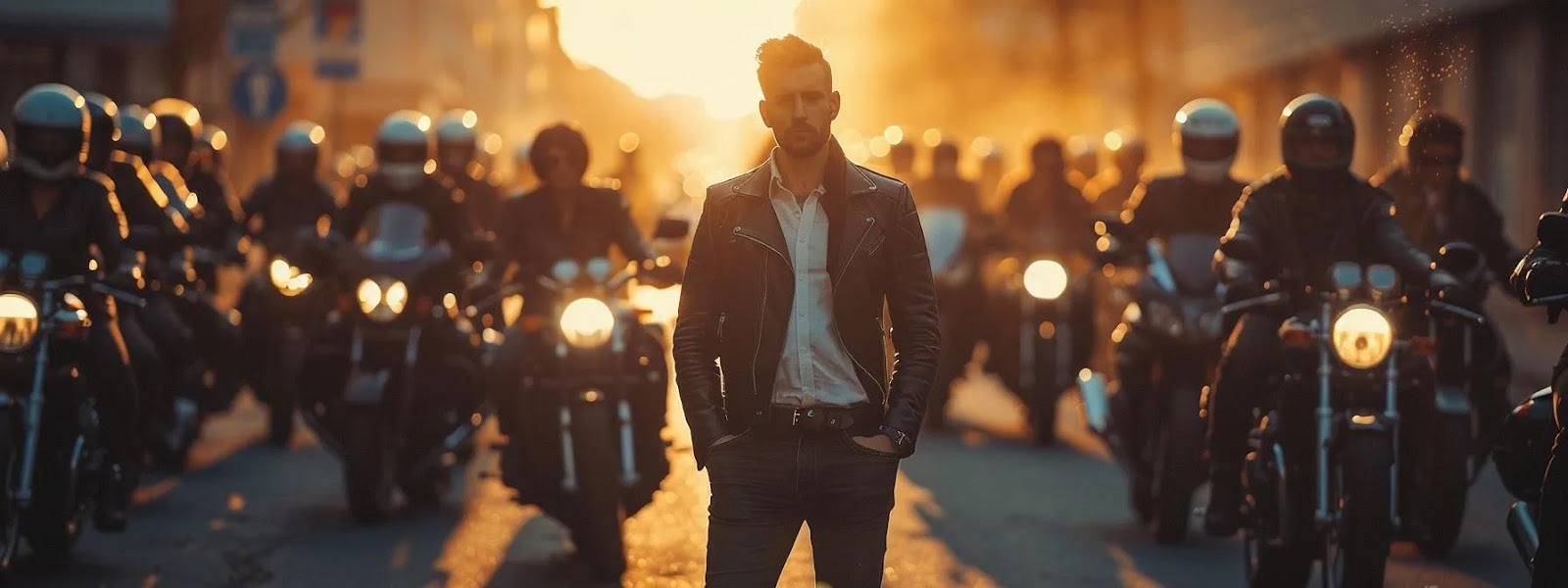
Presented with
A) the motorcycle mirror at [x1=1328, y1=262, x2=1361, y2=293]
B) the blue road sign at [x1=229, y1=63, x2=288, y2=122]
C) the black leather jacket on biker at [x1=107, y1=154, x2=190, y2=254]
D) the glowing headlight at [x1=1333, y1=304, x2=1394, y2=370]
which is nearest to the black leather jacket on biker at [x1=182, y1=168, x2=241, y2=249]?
the black leather jacket on biker at [x1=107, y1=154, x2=190, y2=254]

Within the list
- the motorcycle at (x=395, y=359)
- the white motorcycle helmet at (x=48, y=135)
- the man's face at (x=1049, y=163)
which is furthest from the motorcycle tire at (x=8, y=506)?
the man's face at (x=1049, y=163)

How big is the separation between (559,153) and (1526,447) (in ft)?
15.1

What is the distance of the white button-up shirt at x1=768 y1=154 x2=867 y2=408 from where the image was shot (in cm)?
570

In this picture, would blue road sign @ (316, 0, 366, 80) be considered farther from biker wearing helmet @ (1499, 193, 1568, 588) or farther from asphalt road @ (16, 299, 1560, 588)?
biker wearing helmet @ (1499, 193, 1568, 588)

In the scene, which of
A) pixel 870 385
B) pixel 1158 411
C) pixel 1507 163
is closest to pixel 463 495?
pixel 1158 411

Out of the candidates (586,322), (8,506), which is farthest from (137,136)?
(8,506)

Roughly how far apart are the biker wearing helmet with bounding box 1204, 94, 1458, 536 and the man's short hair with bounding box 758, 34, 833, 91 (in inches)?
113

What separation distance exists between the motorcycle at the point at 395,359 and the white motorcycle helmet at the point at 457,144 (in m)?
3.64

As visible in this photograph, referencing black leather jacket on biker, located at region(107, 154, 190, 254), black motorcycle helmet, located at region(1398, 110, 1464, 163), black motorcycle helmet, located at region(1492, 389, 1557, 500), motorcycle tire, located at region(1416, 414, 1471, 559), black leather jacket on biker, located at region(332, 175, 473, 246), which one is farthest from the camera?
black leather jacket on biker, located at region(332, 175, 473, 246)

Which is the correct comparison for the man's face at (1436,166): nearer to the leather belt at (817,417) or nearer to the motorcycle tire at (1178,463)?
the motorcycle tire at (1178,463)

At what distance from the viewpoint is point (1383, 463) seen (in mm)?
7613

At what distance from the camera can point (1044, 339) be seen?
49.1ft

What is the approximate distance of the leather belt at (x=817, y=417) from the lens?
18.6ft

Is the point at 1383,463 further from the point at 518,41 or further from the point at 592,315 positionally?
the point at 518,41
